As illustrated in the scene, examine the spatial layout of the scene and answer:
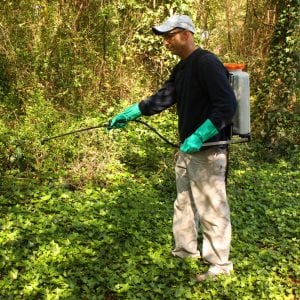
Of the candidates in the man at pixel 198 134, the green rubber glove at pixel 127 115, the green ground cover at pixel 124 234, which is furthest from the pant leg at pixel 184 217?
the green rubber glove at pixel 127 115

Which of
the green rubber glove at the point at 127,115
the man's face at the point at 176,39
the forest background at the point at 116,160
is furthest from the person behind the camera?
the green rubber glove at the point at 127,115

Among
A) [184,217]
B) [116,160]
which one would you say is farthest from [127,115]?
[116,160]

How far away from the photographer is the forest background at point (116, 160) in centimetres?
372

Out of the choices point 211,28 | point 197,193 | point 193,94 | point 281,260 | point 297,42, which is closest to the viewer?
point 193,94

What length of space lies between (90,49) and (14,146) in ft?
8.10

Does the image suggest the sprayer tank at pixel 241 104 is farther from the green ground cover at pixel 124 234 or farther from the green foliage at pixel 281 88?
the green foliage at pixel 281 88

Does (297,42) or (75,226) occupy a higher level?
(297,42)

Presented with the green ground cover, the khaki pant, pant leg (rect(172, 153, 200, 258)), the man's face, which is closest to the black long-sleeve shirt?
the man's face

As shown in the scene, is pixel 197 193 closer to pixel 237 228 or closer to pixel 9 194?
pixel 237 228

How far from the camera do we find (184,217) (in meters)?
3.94

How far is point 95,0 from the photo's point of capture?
7.17 metres

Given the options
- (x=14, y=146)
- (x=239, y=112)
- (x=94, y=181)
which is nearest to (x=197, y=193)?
(x=239, y=112)

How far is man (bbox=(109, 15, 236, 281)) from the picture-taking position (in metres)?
3.28

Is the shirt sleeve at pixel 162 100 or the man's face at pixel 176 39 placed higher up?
the man's face at pixel 176 39
